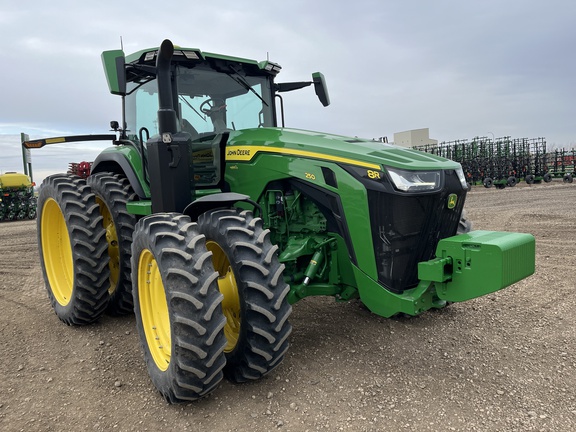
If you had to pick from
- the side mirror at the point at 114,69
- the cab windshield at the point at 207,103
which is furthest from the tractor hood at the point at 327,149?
the side mirror at the point at 114,69

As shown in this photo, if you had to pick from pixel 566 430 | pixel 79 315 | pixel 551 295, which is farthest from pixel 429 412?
pixel 79 315

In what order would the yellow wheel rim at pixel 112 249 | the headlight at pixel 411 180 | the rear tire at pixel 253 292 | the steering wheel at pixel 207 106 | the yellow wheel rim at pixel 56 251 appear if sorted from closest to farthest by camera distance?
the rear tire at pixel 253 292, the headlight at pixel 411 180, the steering wheel at pixel 207 106, the yellow wheel rim at pixel 112 249, the yellow wheel rim at pixel 56 251

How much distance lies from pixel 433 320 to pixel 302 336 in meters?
1.27

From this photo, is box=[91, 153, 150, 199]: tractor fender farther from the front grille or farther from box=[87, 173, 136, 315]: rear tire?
the front grille

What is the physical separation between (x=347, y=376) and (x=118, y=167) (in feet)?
10.6

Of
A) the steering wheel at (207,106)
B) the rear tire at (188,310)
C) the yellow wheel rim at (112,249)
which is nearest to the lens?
the rear tire at (188,310)

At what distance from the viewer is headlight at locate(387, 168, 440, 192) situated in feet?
10.1

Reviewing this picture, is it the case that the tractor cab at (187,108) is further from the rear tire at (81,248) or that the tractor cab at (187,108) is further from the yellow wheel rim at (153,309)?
the rear tire at (81,248)

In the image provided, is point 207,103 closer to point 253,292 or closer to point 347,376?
point 253,292

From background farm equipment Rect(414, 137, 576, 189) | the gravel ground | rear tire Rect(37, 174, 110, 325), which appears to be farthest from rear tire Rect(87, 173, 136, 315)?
background farm equipment Rect(414, 137, 576, 189)

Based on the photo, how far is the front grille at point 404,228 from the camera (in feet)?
10.2

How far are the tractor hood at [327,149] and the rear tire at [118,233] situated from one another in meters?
1.17

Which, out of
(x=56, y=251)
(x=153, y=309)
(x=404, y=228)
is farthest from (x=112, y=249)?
(x=404, y=228)

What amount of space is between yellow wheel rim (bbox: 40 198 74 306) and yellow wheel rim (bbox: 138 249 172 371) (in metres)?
1.97
